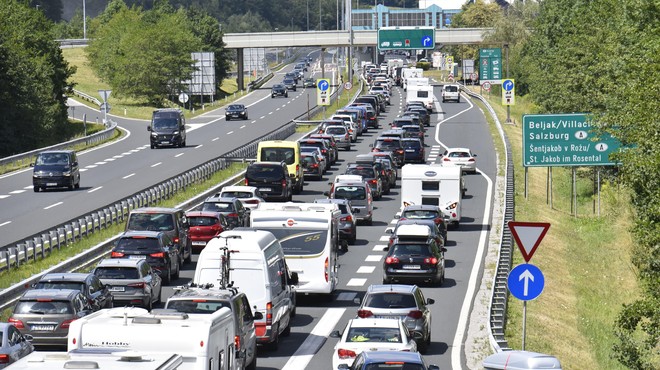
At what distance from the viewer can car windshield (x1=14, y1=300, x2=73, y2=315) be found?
2684cm

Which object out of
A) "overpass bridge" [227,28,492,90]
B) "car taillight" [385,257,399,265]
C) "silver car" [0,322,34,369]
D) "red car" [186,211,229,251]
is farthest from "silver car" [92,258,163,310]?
"overpass bridge" [227,28,492,90]

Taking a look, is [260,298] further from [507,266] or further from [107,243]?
[107,243]

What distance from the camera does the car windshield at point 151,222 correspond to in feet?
129

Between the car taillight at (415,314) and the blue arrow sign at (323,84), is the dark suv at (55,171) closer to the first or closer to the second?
the car taillight at (415,314)

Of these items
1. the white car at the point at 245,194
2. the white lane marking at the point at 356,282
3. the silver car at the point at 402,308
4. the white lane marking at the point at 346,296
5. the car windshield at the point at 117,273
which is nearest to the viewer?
the silver car at the point at 402,308

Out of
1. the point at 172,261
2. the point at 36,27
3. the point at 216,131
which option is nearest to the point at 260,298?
the point at 172,261

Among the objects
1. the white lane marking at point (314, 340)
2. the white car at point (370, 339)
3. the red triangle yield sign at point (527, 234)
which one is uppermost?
the red triangle yield sign at point (527, 234)

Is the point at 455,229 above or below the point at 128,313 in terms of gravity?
below

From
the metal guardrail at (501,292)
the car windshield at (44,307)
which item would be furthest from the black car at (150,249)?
the metal guardrail at (501,292)

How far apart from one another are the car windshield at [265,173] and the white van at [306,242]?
793 inches

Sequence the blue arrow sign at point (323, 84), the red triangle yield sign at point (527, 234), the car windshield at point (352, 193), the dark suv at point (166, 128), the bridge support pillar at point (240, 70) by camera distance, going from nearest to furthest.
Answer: the red triangle yield sign at point (527, 234) < the car windshield at point (352, 193) < the dark suv at point (166, 128) < the blue arrow sign at point (323, 84) < the bridge support pillar at point (240, 70)

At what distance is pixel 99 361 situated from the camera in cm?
1388

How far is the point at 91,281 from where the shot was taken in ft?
95.4

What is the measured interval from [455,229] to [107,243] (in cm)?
1562
